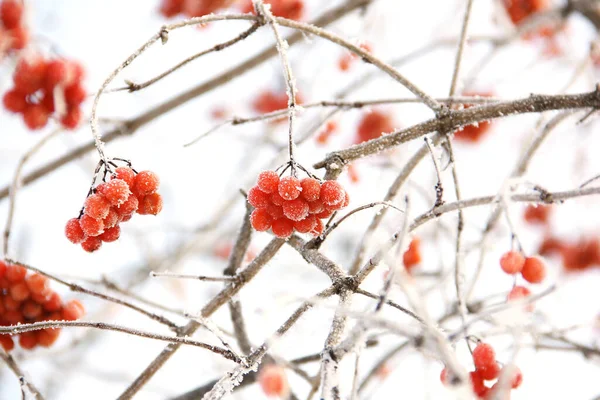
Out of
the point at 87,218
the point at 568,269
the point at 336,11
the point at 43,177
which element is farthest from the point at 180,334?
the point at 568,269

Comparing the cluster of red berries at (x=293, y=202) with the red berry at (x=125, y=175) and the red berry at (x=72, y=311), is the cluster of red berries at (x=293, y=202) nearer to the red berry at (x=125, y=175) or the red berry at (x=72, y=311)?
the red berry at (x=125, y=175)

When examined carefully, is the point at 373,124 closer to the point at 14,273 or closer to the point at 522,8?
the point at 522,8

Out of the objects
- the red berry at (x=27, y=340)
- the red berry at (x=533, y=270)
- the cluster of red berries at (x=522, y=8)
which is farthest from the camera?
the cluster of red berries at (x=522, y=8)

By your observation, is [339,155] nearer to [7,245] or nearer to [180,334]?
[180,334]

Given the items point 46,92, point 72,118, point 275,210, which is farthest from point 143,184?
point 46,92

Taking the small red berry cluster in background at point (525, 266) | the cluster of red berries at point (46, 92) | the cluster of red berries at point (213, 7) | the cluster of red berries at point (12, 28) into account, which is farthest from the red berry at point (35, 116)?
the small red berry cluster in background at point (525, 266)

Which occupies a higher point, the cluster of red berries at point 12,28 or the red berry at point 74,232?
the cluster of red berries at point 12,28

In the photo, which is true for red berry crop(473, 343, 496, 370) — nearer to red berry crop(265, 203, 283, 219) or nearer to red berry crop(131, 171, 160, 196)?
red berry crop(265, 203, 283, 219)
